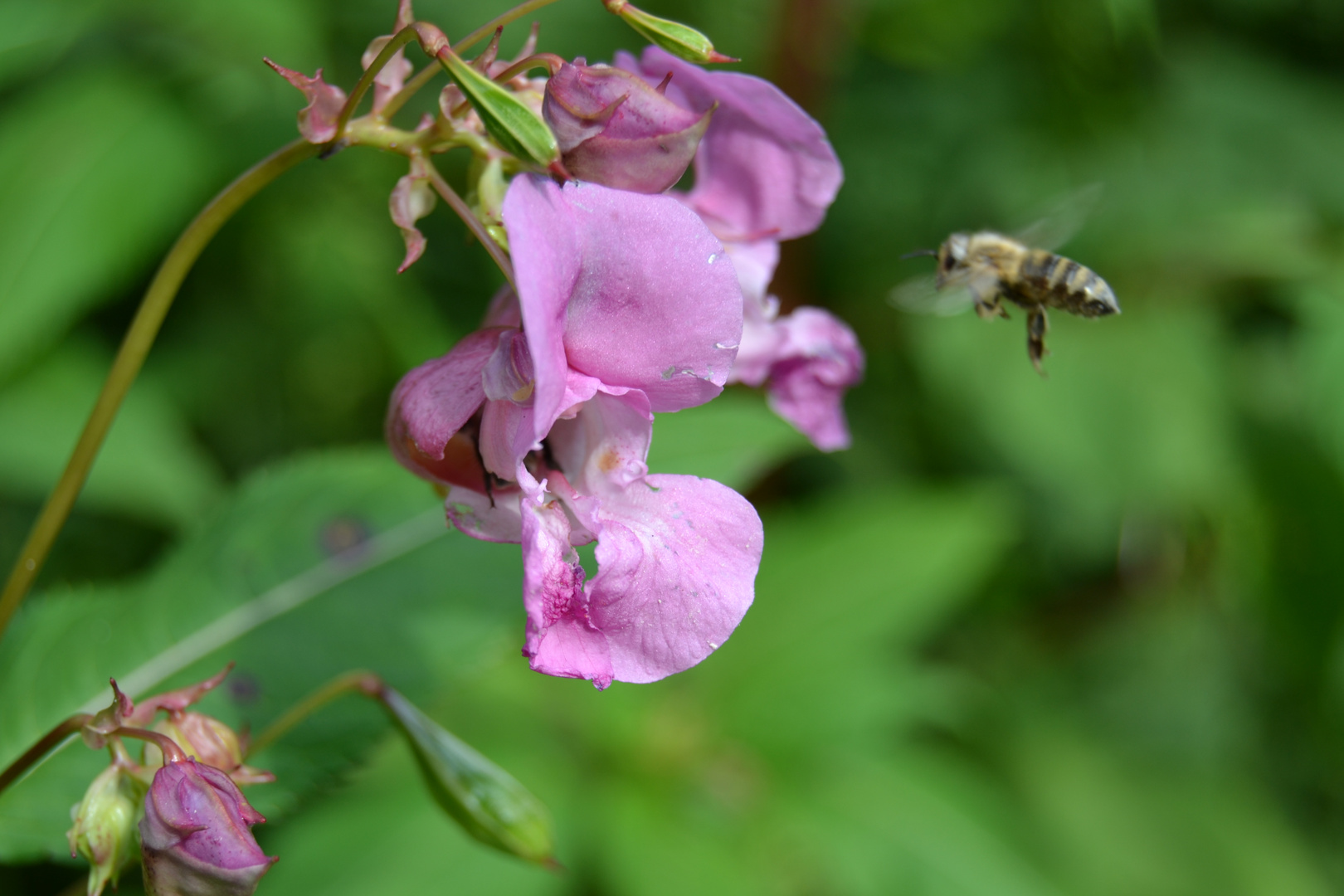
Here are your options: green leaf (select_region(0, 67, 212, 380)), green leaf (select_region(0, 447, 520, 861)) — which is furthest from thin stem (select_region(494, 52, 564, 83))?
green leaf (select_region(0, 67, 212, 380))

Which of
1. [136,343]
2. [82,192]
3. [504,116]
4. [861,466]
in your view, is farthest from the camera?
[861,466]

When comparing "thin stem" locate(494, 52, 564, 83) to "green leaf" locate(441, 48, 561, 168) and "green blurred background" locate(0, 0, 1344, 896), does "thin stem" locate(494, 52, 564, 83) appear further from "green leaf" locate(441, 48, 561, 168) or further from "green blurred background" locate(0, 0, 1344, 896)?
"green blurred background" locate(0, 0, 1344, 896)

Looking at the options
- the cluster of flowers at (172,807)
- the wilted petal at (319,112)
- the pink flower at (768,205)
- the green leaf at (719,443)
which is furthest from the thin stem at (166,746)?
the green leaf at (719,443)

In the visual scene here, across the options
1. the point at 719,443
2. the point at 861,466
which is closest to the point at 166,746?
the point at 719,443

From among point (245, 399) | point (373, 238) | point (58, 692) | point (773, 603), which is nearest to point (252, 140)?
point (373, 238)

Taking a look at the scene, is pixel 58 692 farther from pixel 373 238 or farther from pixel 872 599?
pixel 872 599

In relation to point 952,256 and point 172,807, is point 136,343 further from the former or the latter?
point 952,256
